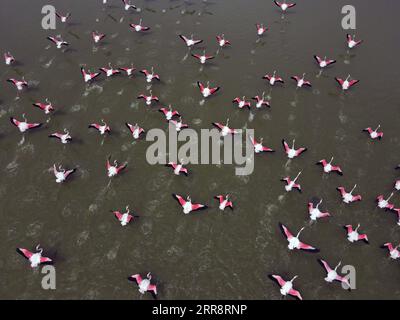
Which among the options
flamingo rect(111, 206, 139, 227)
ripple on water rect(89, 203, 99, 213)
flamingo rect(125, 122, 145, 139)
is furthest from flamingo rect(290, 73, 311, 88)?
ripple on water rect(89, 203, 99, 213)

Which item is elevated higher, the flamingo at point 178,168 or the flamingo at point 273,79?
the flamingo at point 273,79

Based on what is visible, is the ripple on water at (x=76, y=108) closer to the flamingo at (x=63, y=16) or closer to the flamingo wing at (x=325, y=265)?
the flamingo at (x=63, y=16)

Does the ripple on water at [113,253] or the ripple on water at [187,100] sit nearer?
the ripple on water at [113,253]

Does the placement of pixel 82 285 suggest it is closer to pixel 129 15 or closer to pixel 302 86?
pixel 302 86

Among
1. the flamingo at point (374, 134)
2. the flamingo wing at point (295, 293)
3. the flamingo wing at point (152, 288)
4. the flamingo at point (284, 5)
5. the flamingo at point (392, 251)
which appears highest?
the flamingo at point (284, 5)

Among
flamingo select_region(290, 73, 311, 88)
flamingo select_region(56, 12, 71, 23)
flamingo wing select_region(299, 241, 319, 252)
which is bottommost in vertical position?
flamingo wing select_region(299, 241, 319, 252)

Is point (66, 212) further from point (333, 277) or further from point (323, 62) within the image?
point (323, 62)

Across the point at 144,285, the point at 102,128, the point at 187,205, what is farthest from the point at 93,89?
the point at 144,285

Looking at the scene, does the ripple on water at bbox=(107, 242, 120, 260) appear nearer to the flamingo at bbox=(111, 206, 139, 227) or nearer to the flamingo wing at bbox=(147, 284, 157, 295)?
the flamingo at bbox=(111, 206, 139, 227)

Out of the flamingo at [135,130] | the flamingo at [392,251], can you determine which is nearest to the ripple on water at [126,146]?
the flamingo at [135,130]
